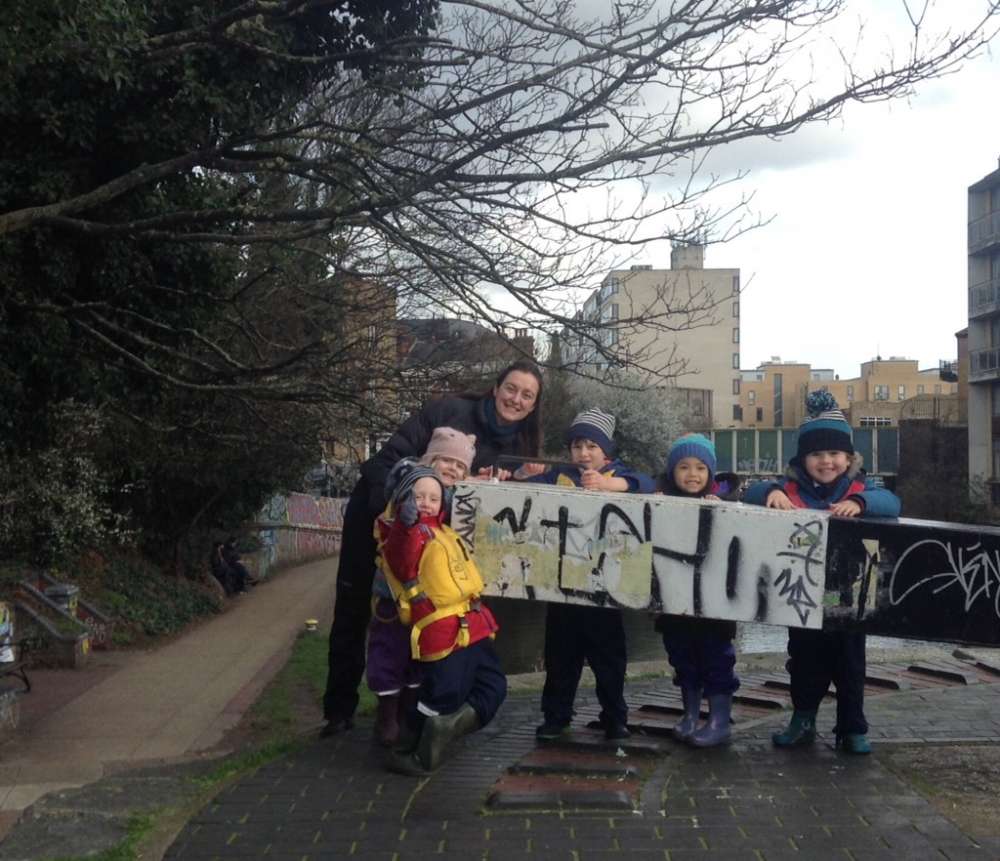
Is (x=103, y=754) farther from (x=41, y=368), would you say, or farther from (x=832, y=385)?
(x=832, y=385)

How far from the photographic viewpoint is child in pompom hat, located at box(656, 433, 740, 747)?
658 cm

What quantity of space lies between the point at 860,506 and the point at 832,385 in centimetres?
8986

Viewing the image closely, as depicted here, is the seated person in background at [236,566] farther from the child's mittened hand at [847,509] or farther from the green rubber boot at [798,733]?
the child's mittened hand at [847,509]

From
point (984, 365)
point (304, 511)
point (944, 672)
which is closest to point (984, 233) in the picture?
point (984, 365)

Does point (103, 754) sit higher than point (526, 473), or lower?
lower

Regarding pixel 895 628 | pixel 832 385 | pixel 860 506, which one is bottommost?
pixel 895 628

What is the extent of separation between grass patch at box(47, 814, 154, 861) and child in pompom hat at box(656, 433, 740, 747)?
2806 mm

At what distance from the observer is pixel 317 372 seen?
10242 millimetres

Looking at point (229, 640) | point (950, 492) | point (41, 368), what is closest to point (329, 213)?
point (41, 368)

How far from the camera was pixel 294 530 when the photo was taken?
3547 cm

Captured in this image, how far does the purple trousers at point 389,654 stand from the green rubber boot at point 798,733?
2.04 m

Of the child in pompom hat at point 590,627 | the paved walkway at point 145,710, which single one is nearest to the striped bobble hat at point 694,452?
the child in pompom hat at point 590,627

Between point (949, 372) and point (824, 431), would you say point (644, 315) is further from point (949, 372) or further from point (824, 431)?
point (949, 372)

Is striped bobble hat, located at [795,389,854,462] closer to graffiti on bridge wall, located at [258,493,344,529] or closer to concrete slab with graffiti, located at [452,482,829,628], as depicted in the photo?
concrete slab with graffiti, located at [452,482,829,628]
